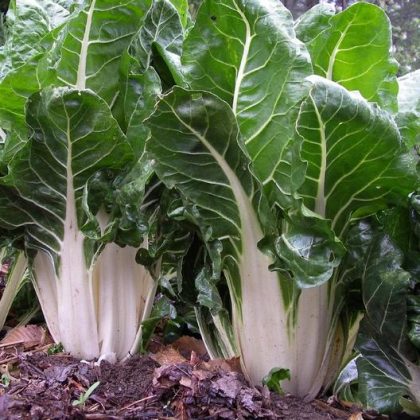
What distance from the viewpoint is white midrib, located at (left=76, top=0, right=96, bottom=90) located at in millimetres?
1772

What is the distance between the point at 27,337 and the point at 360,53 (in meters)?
1.59

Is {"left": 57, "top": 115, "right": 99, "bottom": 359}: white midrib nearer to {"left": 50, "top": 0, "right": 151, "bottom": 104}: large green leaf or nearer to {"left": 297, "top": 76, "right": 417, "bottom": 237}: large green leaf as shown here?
{"left": 50, "top": 0, "right": 151, "bottom": 104}: large green leaf

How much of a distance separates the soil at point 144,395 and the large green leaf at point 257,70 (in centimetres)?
54

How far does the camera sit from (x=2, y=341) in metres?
2.23

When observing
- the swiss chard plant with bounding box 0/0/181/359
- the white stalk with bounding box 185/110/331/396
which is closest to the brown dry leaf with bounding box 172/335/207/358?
the swiss chard plant with bounding box 0/0/181/359

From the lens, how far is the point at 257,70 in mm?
1570

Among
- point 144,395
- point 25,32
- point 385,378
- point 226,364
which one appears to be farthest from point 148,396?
point 25,32

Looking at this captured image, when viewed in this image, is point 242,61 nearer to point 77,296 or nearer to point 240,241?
point 240,241

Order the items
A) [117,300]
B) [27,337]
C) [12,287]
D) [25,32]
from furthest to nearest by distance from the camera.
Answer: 1. [12,287]
2. [27,337]
3. [25,32]
4. [117,300]

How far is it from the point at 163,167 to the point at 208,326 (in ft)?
2.03

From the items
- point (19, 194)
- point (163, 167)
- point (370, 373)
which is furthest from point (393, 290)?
point (19, 194)

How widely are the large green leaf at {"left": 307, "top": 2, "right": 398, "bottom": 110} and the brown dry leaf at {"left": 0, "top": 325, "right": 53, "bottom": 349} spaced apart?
1.40 meters

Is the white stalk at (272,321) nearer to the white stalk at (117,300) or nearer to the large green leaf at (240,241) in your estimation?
the large green leaf at (240,241)

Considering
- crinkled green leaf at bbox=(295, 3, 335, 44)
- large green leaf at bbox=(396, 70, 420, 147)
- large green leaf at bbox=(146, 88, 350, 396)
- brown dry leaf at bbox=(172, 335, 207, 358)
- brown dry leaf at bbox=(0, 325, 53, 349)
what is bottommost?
brown dry leaf at bbox=(172, 335, 207, 358)
